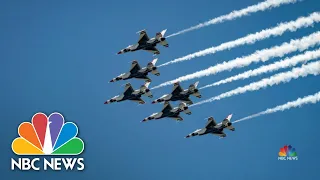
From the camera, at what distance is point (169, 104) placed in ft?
290

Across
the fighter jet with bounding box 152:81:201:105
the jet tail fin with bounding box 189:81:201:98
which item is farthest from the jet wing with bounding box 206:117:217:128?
the jet tail fin with bounding box 189:81:201:98

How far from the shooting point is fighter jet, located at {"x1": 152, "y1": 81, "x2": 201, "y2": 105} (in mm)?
85688

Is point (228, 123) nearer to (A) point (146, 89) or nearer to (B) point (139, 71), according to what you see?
(A) point (146, 89)

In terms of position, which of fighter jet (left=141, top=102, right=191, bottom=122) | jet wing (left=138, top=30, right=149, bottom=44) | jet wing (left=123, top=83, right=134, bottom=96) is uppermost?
jet wing (left=138, top=30, right=149, bottom=44)

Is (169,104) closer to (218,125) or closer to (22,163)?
(218,125)

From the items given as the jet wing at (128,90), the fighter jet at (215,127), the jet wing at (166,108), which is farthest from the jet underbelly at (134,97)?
the fighter jet at (215,127)

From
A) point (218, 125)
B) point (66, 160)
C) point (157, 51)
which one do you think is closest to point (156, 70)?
point (157, 51)

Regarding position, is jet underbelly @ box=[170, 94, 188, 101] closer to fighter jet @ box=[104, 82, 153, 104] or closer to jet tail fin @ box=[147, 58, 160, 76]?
fighter jet @ box=[104, 82, 153, 104]

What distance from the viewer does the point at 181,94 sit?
86438mm

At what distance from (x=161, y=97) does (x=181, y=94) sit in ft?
7.22

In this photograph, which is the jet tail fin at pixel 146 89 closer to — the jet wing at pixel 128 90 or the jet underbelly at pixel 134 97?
the jet underbelly at pixel 134 97

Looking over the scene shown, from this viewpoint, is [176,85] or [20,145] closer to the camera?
[176,85]

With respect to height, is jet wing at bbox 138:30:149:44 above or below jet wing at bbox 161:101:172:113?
above

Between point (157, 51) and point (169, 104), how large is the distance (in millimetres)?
5833
